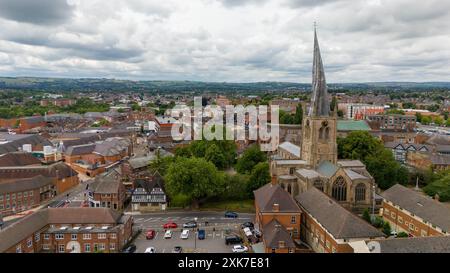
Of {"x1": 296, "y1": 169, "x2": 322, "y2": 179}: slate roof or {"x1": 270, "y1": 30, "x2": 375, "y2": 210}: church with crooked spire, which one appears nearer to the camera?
{"x1": 270, "y1": 30, "x2": 375, "y2": 210}: church with crooked spire

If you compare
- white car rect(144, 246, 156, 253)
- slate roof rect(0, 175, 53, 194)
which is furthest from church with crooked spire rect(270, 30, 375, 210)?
slate roof rect(0, 175, 53, 194)

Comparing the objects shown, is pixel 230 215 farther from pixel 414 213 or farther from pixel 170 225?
pixel 414 213

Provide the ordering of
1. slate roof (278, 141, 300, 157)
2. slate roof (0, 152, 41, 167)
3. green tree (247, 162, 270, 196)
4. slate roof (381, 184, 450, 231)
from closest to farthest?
slate roof (381, 184, 450, 231)
green tree (247, 162, 270, 196)
slate roof (278, 141, 300, 157)
slate roof (0, 152, 41, 167)

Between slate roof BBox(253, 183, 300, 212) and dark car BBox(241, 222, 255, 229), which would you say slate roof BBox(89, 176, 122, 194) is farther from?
slate roof BBox(253, 183, 300, 212)

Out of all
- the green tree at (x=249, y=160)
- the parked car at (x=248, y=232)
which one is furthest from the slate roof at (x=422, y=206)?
the green tree at (x=249, y=160)

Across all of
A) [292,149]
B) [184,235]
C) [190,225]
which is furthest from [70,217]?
[292,149]

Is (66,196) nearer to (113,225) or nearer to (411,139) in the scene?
(113,225)

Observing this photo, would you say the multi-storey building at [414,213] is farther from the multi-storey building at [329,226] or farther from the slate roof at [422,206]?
the multi-storey building at [329,226]

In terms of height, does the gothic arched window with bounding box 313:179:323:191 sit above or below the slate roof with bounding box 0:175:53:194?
above
